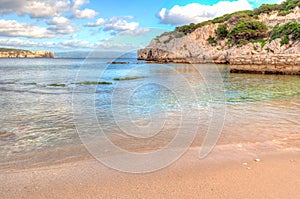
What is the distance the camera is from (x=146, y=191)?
3564 millimetres

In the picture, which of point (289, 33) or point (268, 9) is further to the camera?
point (268, 9)

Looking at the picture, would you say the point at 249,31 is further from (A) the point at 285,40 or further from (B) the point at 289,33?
(A) the point at 285,40

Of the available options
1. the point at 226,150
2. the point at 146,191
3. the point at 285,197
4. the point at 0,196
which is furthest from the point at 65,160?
the point at 285,197

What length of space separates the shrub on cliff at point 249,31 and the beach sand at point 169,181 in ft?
262

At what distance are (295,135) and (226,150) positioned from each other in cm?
245

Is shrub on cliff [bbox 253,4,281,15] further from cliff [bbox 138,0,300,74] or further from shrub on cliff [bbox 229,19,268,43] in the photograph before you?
shrub on cliff [bbox 229,19,268,43]

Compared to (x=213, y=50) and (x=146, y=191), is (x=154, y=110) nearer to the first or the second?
(x=146, y=191)

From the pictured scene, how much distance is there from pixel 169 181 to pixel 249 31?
8159 cm

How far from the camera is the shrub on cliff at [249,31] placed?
76.4m

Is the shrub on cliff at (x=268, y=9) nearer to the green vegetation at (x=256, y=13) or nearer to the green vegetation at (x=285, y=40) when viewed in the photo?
the green vegetation at (x=256, y=13)

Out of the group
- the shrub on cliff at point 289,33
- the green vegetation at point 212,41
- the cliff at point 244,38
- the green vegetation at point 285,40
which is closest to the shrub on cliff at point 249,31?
the cliff at point 244,38

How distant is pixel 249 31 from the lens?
76875mm

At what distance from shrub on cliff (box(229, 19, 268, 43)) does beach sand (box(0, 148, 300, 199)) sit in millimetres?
79925

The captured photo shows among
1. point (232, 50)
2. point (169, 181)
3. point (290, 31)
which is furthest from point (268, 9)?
point (169, 181)
